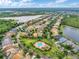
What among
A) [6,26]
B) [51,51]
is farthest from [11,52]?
[6,26]

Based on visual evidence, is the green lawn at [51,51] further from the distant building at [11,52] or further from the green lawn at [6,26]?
the green lawn at [6,26]

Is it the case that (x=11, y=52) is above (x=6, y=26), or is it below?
above

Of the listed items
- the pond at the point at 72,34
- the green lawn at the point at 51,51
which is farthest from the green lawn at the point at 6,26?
the pond at the point at 72,34

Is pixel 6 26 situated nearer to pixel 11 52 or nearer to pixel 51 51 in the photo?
pixel 11 52

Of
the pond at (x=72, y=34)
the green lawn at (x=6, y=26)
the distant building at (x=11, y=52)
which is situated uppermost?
the distant building at (x=11, y=52)

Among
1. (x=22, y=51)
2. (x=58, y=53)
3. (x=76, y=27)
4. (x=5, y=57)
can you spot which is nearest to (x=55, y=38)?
(x=58, y=53)

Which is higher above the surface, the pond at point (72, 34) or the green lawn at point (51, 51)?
the green lawn at point (51, 51)

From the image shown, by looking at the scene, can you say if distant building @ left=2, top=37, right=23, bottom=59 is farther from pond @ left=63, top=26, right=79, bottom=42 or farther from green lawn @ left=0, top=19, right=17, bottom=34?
pond @ left=63, top=26, right=79, bottom=42

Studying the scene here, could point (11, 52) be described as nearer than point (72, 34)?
Yes

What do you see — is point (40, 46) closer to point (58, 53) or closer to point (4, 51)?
point (58, 53)

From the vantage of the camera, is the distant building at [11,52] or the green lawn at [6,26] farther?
the green lawn at [6,26]

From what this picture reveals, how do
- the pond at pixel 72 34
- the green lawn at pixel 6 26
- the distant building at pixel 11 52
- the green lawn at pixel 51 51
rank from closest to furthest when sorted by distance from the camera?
the distant building at pixel 11 52 → the green lawn at pixel 51 51 → the pond at pixel 72 34 → the green lawn at pixel 6 26

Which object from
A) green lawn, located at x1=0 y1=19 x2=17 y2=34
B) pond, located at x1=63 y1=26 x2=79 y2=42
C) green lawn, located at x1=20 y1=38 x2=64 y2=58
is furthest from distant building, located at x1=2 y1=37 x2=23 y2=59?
pond, located at x1=63 y1=26 x2=79 y2=42
